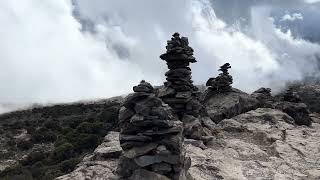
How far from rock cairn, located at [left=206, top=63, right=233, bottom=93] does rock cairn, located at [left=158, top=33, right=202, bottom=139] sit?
12730 mm

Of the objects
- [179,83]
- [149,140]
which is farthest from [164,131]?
[179,83]

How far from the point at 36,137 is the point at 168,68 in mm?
37260

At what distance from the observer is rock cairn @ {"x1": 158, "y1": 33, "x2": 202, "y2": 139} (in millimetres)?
37250

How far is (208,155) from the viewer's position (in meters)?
31.7

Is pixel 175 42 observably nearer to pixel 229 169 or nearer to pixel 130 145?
pixel 229 169

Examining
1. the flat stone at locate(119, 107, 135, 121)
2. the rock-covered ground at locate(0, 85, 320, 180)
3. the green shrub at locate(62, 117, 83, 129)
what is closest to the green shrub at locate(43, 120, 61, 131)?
the green shrub at locate(62, 117, 83, 129)

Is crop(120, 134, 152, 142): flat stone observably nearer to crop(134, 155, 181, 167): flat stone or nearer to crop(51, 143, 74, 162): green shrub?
crop(134, 155, 181, 167): flat stone

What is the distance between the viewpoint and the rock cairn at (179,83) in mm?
37250

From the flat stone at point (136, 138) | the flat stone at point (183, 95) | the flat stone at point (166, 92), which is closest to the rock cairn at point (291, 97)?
the flat stone at point (183, 95)

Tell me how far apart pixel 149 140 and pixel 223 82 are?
27361 mm

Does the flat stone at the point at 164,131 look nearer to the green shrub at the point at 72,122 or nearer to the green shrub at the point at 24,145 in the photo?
the green shrub at the point at 24,145

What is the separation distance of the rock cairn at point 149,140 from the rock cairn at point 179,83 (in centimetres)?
1198

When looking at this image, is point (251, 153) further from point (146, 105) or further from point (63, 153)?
point (63, 153)

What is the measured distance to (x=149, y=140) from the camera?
2425cm
